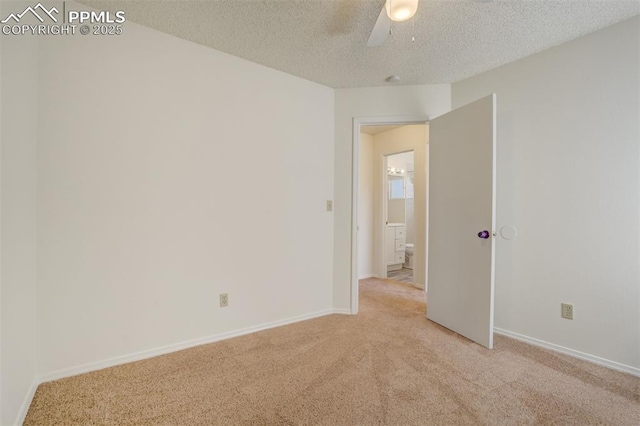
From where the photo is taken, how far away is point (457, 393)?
1618 millimetres

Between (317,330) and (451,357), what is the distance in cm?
110

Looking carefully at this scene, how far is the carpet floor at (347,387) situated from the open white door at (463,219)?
303mm

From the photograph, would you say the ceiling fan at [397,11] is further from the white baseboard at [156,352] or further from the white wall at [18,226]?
the white baseboard at [156,352]

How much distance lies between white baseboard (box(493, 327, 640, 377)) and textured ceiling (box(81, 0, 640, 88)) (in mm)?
2388

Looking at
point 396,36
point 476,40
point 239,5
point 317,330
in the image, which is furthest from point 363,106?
point 317,330

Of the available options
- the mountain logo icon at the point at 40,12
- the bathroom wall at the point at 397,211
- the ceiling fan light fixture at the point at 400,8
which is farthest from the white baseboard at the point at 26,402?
the bathroom wall at the point at 397,211

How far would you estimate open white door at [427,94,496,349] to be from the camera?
2.19m

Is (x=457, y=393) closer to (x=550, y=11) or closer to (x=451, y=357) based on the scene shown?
(x=451, y=357)

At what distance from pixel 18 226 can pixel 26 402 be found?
0.95m

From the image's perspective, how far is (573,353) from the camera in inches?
82.5

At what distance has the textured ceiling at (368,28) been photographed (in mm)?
1756

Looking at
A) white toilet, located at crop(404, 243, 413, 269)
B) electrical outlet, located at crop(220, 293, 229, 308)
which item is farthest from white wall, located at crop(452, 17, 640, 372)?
white toilet, located at crop(404, 243, 413, 269)

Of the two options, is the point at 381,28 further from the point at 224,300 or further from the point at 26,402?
the point at 26,402

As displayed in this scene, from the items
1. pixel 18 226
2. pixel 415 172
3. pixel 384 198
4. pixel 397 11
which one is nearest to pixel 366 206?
pixel 384 198
